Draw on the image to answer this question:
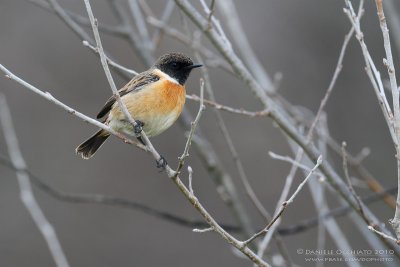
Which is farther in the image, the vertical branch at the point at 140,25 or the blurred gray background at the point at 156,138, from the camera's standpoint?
the blurred gray background at the point at 156,138

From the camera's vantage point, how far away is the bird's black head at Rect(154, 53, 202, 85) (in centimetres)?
597

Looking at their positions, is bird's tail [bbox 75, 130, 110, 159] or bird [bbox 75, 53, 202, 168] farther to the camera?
bird's tail [bbox 75, 130, 110, 159]

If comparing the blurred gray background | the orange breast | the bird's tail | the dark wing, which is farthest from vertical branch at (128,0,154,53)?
the blurred gray background

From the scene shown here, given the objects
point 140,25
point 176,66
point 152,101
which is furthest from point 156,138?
point 152,101

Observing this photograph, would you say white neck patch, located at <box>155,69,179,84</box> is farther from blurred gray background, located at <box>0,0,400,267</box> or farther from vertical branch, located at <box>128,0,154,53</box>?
blurred gray background, located at <box>0,0,400,267</box>

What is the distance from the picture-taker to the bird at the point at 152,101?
5559mm

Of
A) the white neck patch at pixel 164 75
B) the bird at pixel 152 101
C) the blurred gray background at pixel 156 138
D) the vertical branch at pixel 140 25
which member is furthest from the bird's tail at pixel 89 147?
the blurred gray background at pixel 156 138

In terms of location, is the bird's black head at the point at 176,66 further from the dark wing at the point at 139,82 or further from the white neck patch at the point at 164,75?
the dark wing at the point at 139,82

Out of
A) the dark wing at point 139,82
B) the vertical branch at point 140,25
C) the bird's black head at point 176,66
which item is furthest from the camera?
the vertical branch at point 140,25

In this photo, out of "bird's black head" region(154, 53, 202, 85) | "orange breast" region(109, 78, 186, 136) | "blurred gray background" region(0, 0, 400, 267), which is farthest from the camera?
"blurred gray background" region(0, 0, 400, 267)

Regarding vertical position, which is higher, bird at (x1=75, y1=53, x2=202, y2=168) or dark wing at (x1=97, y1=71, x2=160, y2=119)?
dark wing at (x1=97, y1=71, x2=160, y2=119)

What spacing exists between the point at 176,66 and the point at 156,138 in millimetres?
Result: 4719

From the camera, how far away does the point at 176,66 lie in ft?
19.7

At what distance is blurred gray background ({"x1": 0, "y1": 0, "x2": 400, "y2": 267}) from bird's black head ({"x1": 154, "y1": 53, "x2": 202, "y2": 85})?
4320 millimetres
